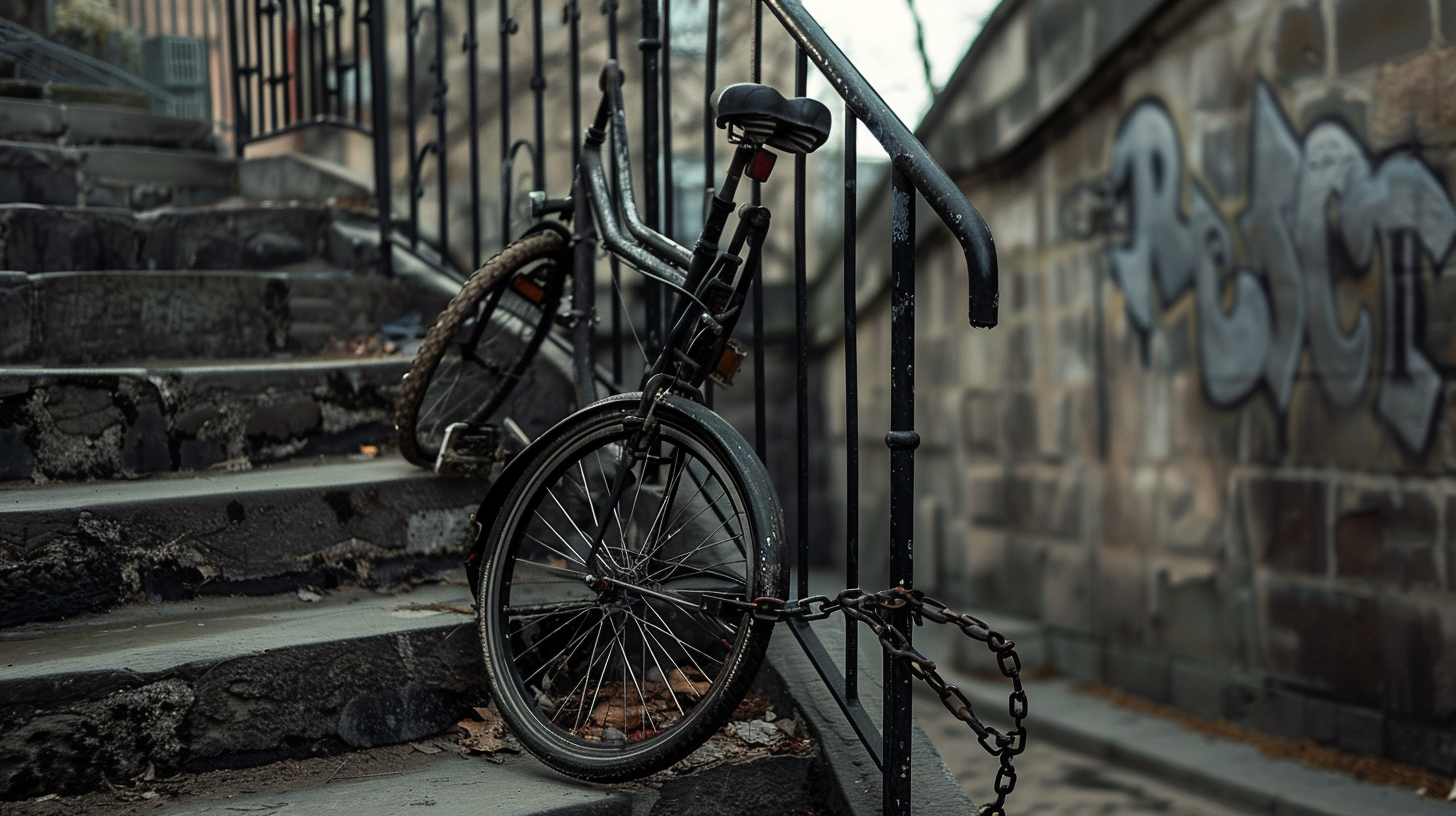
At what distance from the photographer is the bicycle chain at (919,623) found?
5.29ft

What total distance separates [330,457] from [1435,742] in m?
4.20

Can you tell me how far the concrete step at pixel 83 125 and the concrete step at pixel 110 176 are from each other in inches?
1.8

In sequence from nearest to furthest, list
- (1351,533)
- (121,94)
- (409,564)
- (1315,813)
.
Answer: (409,564)
(1315,813)
(1351,533)
(121,94)

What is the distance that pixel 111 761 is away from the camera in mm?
1827

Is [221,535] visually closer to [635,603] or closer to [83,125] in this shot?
[635,603]

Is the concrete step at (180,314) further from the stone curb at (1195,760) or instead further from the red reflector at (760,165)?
the stone curb at (1195,760)

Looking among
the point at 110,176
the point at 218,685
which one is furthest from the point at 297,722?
the point at 110,176

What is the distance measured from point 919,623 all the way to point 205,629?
132 centimetres

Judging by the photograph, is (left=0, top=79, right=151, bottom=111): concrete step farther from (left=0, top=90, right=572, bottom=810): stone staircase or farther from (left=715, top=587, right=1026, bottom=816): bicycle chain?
(left=715, top=587, right=1026, bottom=816): bicycle chain

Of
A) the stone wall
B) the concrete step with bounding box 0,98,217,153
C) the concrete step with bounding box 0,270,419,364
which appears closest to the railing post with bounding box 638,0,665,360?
the concrete step with bounding box 0,270,419,364

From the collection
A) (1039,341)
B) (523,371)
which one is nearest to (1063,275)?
(1039,341)

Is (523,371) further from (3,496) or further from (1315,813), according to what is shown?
(1315,813)

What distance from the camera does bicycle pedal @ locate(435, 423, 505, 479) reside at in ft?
8.34

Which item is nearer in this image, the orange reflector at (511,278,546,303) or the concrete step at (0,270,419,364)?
the orange reflector at (511,278,546,303)
